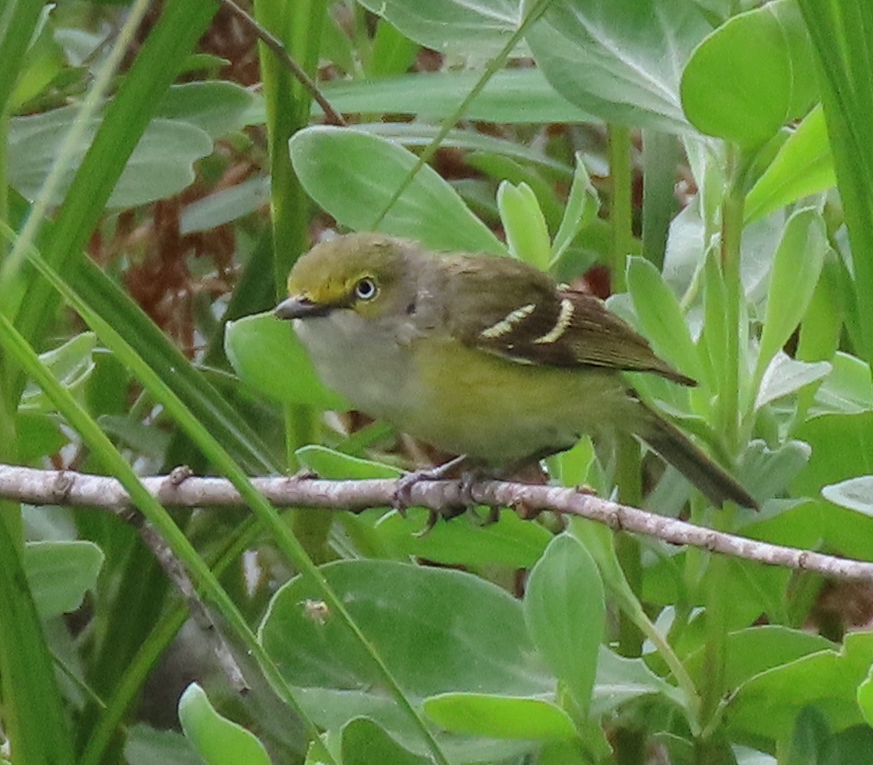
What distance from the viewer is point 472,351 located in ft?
4.58

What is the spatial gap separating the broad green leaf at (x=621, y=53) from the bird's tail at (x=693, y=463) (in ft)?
0.81

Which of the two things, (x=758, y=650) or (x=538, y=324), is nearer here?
(x=758, y=650)

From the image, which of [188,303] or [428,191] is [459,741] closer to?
[428,191]

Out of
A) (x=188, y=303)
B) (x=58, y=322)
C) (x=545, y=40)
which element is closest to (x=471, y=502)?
(x=545, y=40)

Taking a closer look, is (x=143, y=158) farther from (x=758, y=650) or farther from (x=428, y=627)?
(x=758, y=650)

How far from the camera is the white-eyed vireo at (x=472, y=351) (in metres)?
1.29

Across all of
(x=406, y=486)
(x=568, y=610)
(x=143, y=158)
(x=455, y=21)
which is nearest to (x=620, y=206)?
(x=455, y=21)

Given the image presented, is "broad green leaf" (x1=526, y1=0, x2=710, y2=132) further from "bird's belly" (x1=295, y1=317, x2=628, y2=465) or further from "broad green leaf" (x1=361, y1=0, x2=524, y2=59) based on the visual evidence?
"bird's belly" (x1=295, y1=317, x2=628, y2=465)

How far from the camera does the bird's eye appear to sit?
1.41 metres

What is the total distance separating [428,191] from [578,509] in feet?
1.22

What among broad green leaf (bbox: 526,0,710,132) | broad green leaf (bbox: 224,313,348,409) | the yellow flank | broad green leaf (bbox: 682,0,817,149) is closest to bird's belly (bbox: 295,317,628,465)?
the yellow flank

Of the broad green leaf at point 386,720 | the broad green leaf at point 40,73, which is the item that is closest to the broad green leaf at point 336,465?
the broad green leaf at point 386,720

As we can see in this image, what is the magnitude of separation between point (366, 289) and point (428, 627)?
62 centimetres

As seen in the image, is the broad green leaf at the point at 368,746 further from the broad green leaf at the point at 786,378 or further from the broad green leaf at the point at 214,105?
Result: the broad green leaf at the point at 214,105
